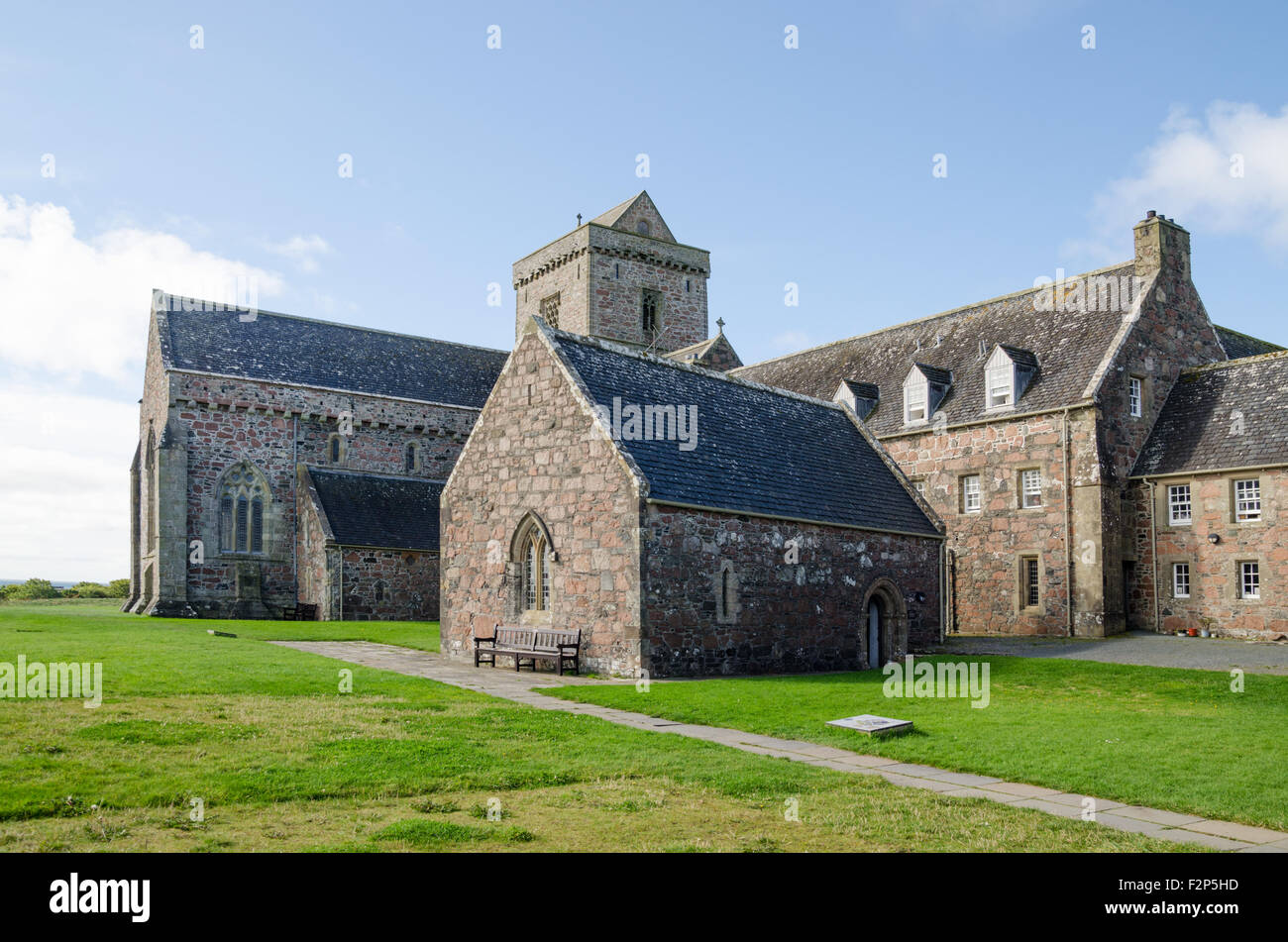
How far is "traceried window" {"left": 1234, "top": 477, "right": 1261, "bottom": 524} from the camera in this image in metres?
29.2

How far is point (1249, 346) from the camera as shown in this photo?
129ft

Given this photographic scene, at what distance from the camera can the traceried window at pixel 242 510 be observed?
4144 cm

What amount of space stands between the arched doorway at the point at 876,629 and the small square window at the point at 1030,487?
10026 millimetres

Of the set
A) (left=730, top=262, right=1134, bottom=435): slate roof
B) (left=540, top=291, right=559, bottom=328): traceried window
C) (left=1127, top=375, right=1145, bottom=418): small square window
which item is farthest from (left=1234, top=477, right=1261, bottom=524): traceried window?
(left=540, top=291, right=559, bottom=328): traceried window

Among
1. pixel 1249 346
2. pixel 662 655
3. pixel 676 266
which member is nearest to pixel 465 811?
pixel 662 655

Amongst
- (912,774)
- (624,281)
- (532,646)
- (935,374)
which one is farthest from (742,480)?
(624,281)

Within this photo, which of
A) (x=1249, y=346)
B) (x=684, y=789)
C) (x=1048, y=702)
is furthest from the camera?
(x=1249, y=346)

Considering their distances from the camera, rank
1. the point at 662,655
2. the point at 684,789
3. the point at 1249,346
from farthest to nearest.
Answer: the point at 1249,346
the point at 662,655
the point at 684,789

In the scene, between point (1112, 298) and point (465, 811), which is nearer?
point (465, 811)

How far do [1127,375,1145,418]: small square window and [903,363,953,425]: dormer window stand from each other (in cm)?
641

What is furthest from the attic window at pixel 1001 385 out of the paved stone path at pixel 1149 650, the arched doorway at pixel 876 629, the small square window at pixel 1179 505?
the arched doorway at pixel 876 629
